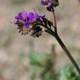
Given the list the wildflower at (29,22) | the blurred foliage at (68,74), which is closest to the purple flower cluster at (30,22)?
the wildflower at (29,22)

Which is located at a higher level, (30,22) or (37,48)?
(30,22)

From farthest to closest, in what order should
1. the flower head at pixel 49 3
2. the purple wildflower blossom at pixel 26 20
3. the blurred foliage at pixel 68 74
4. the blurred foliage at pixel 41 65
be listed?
the blurred foliage at pixel 41 65, the blurred foliage at pixel 68 74, the flower head at pixel 49 3, the purple wildflower blossom at pixel 26 20

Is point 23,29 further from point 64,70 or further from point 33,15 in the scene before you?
point 64,70

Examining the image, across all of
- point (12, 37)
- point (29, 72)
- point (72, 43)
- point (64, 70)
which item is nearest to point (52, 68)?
point (29, 72)

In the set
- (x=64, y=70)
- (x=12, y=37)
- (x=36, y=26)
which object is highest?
(x=36, y=26)

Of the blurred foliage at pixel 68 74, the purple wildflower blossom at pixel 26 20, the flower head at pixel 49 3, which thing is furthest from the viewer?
the blurred foliage at pixel 68 74

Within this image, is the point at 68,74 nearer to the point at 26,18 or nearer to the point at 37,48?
the point at 26,18

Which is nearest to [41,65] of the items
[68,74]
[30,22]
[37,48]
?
[37,48]

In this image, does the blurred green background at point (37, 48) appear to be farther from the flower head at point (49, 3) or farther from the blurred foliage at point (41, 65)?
the flower head at point (49, 3)
